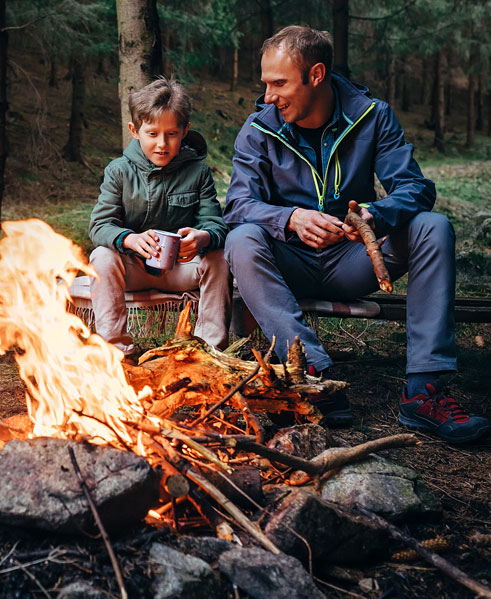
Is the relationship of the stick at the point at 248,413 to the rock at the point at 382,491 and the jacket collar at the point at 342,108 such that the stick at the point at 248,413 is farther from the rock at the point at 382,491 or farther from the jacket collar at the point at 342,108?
the jacket collar at the point at 342,108

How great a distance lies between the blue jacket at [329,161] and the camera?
366 centimetres

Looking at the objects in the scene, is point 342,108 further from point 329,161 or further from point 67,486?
point 67,486

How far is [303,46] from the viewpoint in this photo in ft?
11.3

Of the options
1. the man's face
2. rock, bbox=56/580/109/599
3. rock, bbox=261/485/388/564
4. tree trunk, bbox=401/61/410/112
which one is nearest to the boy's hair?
the man's face

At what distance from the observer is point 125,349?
11.7ft

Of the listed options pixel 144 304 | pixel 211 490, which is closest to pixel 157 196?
pixel 144 304

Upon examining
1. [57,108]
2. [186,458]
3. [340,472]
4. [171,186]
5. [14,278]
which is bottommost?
[340,472]

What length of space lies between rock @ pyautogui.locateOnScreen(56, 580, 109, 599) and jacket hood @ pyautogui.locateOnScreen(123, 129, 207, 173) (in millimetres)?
2658

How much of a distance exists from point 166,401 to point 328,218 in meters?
1.36

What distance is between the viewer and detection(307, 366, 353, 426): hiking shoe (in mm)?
3270

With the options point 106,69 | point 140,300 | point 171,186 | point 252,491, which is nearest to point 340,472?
point 252,491

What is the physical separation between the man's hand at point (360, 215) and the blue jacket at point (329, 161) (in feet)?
1.03

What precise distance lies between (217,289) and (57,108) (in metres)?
15.5

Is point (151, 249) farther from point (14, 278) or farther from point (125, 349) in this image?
point (14, 278)
